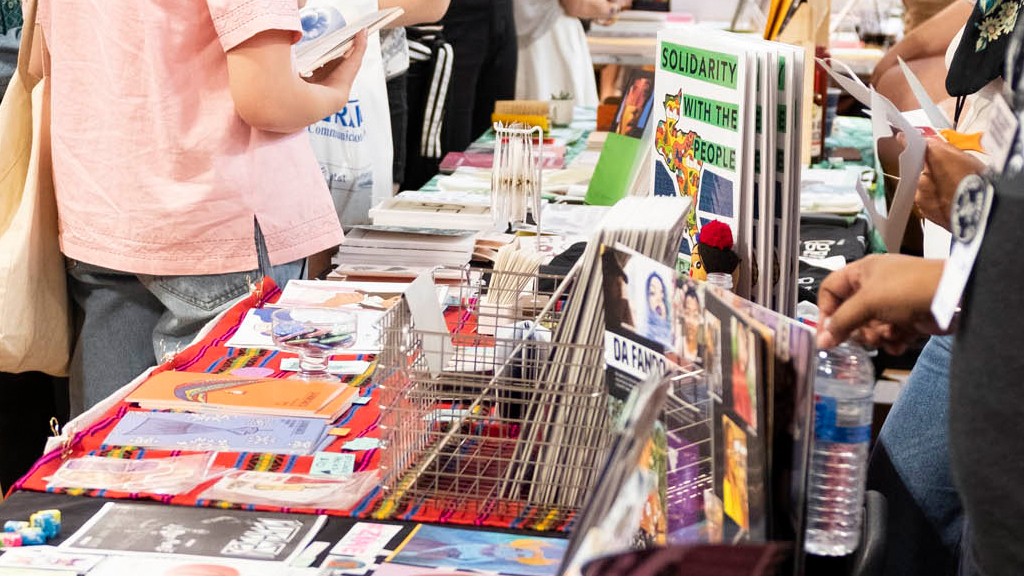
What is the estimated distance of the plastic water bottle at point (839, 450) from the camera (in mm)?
1040

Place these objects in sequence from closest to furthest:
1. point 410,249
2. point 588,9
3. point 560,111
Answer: point 410,249 < point 560,111 < point 588,9

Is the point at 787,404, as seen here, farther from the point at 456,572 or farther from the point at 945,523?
the point at 945,523

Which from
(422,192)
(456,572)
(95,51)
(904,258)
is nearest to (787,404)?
(904,258)

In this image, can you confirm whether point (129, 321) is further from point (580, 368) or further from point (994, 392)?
point (994, 392)

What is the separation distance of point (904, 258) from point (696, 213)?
25.9 inches

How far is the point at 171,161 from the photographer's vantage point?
1.93 metres

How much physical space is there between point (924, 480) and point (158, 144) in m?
1.29

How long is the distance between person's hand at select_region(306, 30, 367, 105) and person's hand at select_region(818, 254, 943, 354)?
1355 mm

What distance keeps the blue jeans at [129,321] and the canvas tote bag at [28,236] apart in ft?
0.19

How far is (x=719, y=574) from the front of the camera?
0.74m

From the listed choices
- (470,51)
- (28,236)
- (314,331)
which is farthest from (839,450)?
(470,51)

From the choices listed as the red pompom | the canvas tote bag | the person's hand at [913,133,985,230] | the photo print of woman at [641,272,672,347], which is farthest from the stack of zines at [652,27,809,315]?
the canvas tote bag

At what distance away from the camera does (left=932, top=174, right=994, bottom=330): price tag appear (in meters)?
0.75

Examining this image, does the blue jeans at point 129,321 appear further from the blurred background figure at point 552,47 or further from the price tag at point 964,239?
the blurred background figure at point 552,47
